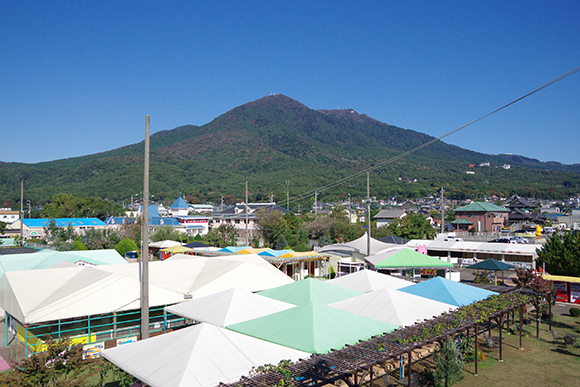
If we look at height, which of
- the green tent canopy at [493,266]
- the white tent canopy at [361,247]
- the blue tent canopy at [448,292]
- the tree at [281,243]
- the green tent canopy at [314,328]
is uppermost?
the green tent canopy at [314,328]

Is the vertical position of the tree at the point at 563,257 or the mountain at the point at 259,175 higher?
the mountain at the point at 259,175

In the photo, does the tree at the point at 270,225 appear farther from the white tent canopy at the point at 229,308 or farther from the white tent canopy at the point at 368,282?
the white tent canopy at the point at 229,308

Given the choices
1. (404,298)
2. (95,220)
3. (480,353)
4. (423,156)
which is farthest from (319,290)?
(423,156)

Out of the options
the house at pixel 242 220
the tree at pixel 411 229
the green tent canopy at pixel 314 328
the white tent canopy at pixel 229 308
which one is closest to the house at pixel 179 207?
the house at pixel 242 220

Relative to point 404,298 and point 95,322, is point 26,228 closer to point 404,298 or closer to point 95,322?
point 95,322

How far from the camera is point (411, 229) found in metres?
49.4

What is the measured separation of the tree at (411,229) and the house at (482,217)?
2038 cm

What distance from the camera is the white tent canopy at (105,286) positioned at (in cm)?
1327

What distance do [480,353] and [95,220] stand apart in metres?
63.7

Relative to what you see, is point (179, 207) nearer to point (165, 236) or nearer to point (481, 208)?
point (165, 236)

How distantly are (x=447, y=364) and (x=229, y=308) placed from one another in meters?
5.99

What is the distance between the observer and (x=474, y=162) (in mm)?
195000

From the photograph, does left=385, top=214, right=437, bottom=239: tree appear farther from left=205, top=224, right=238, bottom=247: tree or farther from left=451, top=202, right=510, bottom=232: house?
left=451, top=202, right=510, bottom=232: house


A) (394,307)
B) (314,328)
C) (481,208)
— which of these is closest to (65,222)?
(394,307)
